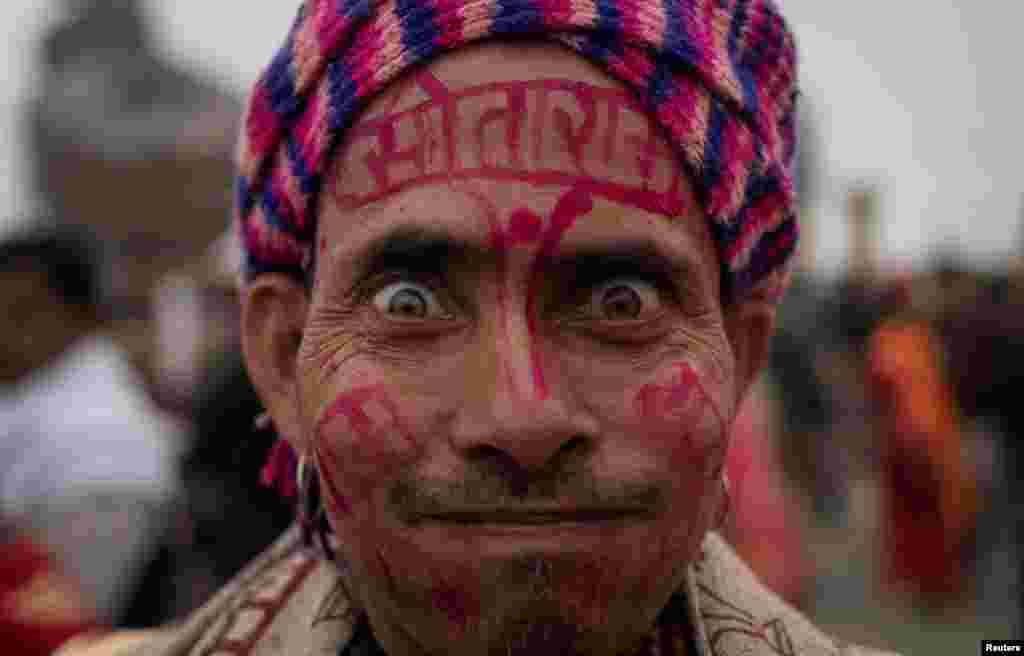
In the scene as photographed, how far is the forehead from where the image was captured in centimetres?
140

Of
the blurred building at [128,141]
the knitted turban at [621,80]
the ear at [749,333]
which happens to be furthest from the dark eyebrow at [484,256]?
the blurred building at [128,141]

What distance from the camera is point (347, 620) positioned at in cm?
176

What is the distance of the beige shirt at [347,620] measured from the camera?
1695mm

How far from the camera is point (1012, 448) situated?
23.1ft

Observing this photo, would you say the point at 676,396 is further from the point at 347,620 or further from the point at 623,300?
the point at 347,620

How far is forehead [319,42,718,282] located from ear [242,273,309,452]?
0.93 feet

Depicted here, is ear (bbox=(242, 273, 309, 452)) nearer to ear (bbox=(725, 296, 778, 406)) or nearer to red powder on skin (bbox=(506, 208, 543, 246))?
red powder on skin (bbox=(506, 208, 543, 246))

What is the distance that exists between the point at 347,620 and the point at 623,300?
2.56ft

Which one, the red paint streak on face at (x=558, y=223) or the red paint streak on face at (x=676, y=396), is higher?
→ the red paint streak on face at (x=558, y=223)

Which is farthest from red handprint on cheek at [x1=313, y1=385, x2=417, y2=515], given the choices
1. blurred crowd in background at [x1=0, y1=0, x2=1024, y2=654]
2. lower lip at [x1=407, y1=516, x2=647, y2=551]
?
blurred crowd in background at [x1=0, y1=0, x2=1024, y2=654]

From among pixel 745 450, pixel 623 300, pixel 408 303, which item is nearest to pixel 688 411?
pixel 623 300

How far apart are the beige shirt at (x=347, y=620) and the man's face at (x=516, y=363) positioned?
264 millimetres

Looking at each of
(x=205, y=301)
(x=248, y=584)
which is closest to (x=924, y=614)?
(x=205, y=301)

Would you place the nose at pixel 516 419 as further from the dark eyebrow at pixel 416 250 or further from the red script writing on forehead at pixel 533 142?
the red script writing on forehead at pixel 533 142
